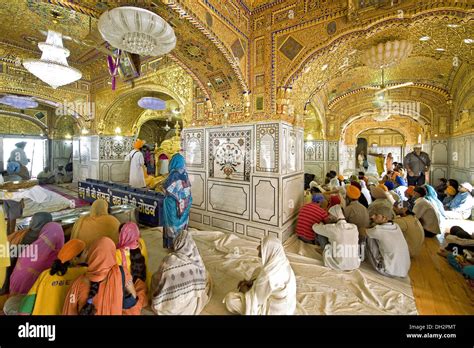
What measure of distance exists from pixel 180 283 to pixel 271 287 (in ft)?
3.00

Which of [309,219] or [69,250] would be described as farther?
[309,219]

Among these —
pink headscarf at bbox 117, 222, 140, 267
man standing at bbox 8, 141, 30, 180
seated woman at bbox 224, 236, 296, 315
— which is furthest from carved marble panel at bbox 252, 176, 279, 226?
man standing at bbox 8, 141, 30, 180

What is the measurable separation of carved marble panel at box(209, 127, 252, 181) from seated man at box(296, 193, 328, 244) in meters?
1.37

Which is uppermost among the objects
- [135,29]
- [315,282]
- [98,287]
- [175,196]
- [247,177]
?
[135,29]

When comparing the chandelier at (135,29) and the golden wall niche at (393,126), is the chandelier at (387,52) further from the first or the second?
the golden wall niche at (393,126)

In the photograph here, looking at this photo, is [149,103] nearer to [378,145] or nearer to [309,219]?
[309,219]

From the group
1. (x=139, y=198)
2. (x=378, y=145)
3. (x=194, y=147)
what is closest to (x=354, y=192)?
(x=194, y=147)

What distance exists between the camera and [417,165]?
23.6 feet

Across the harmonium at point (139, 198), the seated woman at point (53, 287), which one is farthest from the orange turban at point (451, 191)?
the seated woman at point (53, 287)

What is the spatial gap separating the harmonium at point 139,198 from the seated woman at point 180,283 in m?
2.89

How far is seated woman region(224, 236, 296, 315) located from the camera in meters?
2.03

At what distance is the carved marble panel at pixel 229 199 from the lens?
15.8 ft

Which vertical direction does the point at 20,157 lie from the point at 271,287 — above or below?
above

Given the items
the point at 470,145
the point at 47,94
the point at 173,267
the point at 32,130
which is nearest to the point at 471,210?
the point at 470,145
